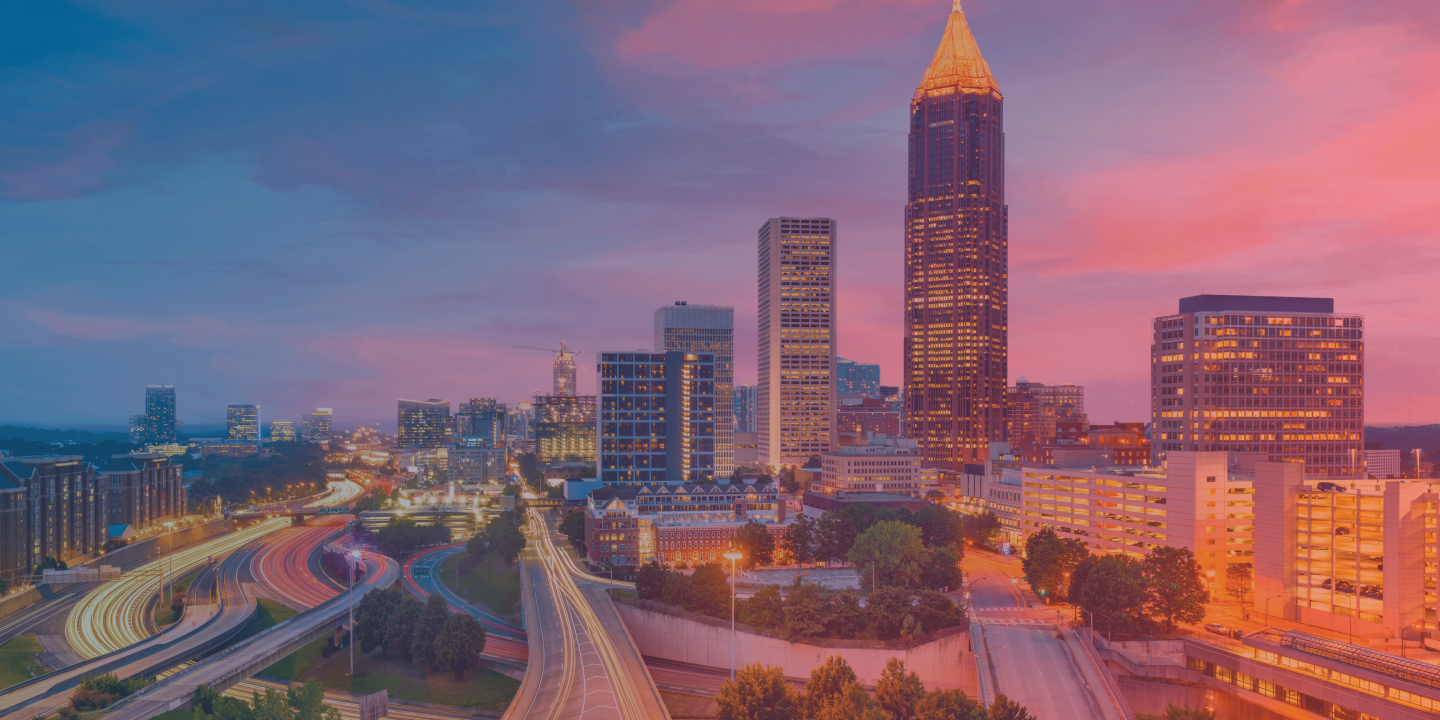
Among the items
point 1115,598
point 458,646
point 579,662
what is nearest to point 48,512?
point 458,646

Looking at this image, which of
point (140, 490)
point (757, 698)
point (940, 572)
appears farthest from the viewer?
point (140, 490)

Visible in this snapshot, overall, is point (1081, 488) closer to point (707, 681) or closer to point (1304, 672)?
point (1304, 672)

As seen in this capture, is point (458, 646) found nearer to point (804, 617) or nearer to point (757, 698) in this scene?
point (804, 617)

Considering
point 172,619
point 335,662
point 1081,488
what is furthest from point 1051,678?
point 172,619

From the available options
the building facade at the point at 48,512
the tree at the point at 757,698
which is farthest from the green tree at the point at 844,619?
the building facade at the point at 48,512

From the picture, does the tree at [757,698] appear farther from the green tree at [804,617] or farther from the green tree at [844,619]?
the green tree at [844,619]

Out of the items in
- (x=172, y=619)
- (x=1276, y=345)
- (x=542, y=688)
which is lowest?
(x=172, y=619)
